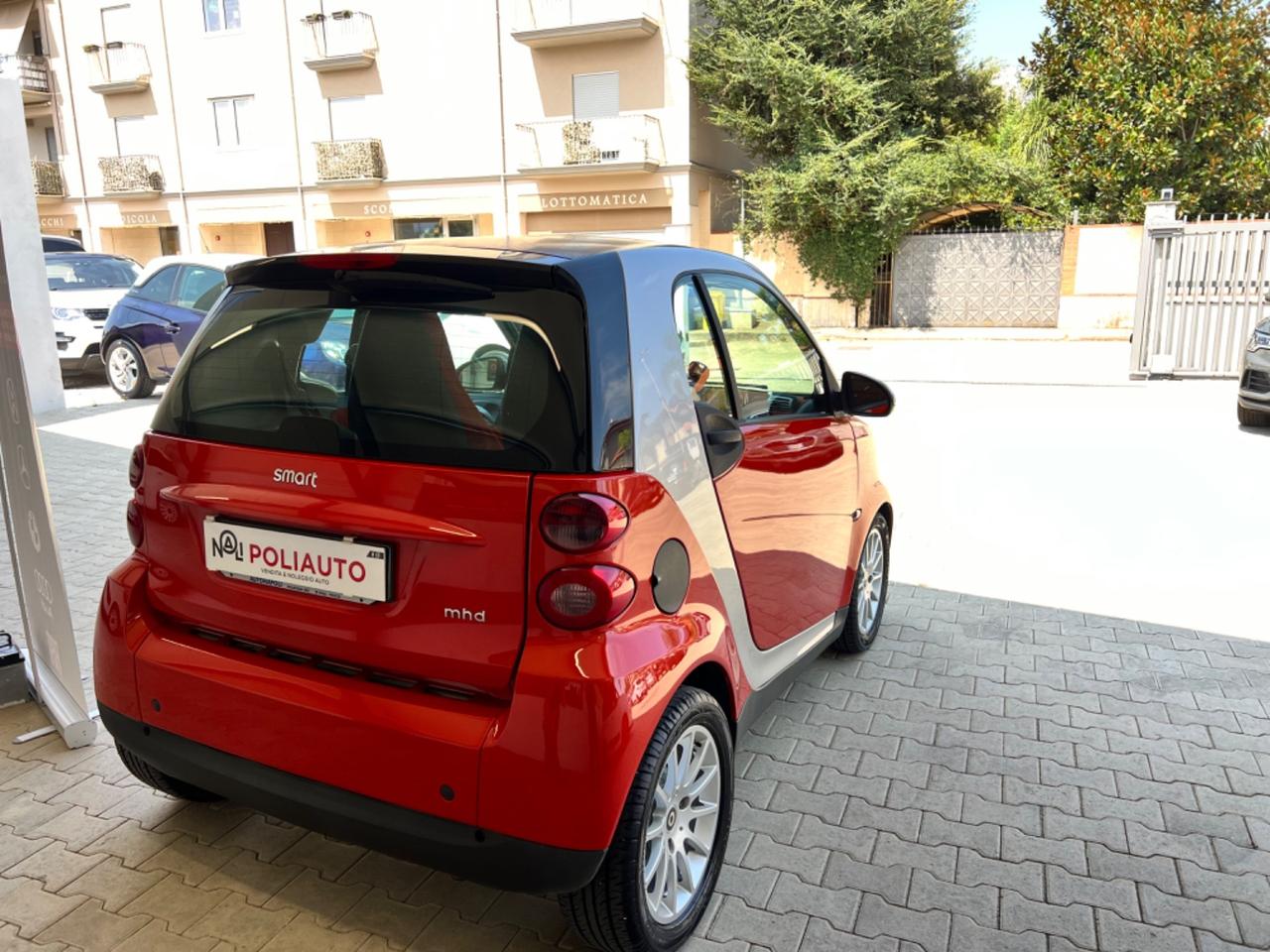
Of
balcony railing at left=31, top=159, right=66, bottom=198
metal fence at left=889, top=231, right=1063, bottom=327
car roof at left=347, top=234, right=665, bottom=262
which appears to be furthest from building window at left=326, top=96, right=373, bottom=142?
car roof at left=347, top=234, right=665, bottom=262

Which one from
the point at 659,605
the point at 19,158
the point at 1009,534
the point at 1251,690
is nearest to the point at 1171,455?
the point at 1009,534

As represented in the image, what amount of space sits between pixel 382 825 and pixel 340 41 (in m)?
31.1

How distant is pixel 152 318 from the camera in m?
12.1

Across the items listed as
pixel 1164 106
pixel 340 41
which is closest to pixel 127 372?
pixel 340 41

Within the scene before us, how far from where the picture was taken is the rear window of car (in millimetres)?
2201

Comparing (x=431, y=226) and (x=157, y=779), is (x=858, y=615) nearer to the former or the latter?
(x=157, y=779)

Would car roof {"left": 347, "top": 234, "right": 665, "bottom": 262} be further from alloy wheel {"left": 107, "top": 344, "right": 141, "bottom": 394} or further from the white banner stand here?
alloy wheel {"left": 107, "top": 344, "right": 141, "bottom": 394}

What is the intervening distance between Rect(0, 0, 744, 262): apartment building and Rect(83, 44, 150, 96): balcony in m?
0.06

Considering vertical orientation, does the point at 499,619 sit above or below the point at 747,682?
above

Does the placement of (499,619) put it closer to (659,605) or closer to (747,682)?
(659,605)

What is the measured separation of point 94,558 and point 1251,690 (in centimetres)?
601

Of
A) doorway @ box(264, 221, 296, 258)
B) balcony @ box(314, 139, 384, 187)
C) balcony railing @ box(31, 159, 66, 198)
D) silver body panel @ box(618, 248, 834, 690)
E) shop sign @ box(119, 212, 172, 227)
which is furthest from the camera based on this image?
balcony railing @ box(31, 159, 66, 198)

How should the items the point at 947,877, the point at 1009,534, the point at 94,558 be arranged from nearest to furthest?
the point at 947,877 → the point at 94,558 → the point at 1009,534

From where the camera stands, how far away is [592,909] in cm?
229
